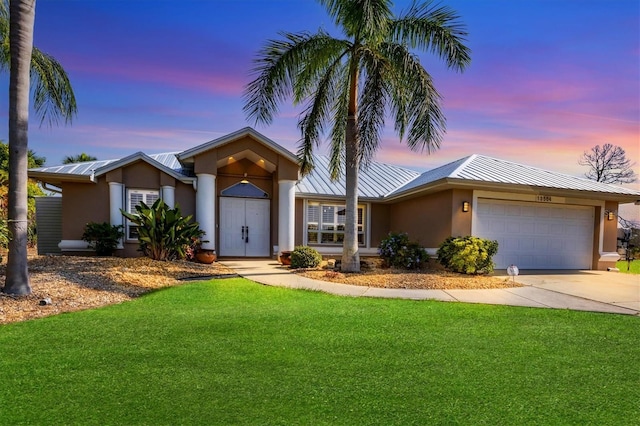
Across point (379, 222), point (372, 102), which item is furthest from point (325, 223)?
point (372, 102)

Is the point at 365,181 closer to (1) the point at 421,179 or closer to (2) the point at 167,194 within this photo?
(1) the point at 421,179

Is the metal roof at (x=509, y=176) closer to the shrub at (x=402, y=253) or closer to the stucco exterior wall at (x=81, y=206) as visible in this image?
the shrub at (x=402, y=253)

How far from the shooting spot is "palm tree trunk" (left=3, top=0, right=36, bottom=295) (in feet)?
22.0

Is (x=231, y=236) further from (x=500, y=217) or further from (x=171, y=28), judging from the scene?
(x=500, y=217)

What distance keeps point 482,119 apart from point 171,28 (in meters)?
10.6

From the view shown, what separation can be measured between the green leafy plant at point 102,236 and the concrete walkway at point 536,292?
5.13 m

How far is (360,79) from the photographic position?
34.1ft

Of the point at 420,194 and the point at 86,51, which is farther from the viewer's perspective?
the point at 420,194

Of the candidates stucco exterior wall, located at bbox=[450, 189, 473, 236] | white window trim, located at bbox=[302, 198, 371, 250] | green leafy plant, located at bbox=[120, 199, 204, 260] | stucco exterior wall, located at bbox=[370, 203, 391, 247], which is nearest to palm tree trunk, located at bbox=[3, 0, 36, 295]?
green leafy plant, located at bbox=[120, 199, 204, 260]

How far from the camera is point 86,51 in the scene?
10.1 metres

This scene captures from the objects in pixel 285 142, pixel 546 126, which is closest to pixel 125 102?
pixel 285 142

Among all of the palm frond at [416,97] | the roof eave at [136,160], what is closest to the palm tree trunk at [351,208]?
the palm frond at [416,97]

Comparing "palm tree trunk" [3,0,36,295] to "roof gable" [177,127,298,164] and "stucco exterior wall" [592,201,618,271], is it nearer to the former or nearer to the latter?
"roof gable" [177,127,298,164]

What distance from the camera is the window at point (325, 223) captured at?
621 inches
